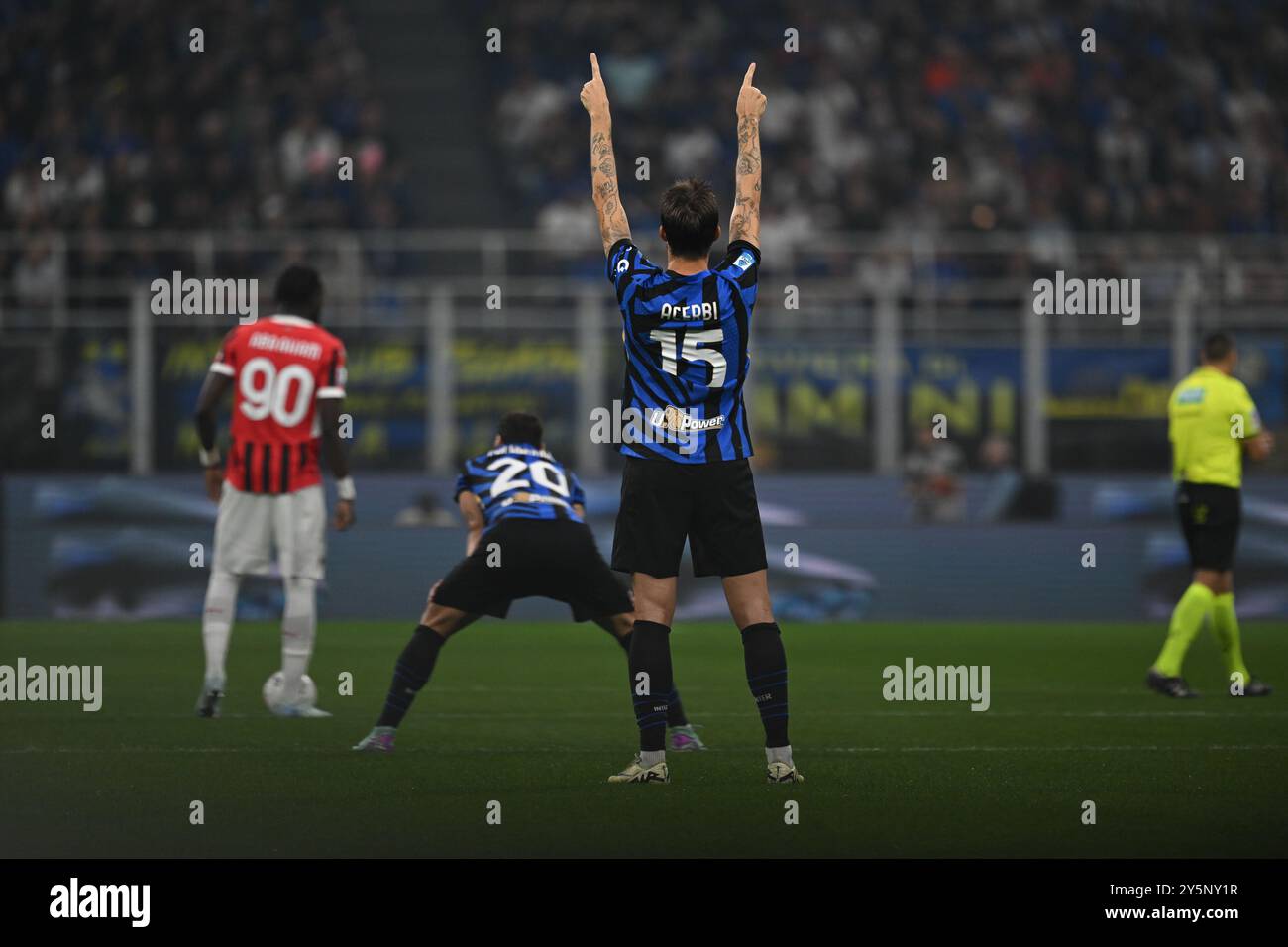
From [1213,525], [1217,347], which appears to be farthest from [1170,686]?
[1217,347]

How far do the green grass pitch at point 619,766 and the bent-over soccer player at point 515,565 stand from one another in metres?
0.35

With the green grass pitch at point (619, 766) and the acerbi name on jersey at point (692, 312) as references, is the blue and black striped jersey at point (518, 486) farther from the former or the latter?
the acerbi name on jersey at point (692, 312)

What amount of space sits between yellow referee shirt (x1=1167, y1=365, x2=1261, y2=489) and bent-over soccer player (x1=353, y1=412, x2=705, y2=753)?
160 inches

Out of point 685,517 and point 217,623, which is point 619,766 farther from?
point 217,623

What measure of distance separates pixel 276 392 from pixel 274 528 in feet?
2.18

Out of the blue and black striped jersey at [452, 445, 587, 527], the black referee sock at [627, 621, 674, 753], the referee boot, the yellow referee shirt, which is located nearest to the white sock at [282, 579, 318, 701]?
the blue and black striped jersey at [452, 445, 587, 527]

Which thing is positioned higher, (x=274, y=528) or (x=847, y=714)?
(x=274, y=528)

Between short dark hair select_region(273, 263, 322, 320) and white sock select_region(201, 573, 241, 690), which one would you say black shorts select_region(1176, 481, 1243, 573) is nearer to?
short dark hair select_region(273, 263, 322, 320)

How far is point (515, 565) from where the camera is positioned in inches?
346

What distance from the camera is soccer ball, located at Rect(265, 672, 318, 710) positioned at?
1016 centimetres

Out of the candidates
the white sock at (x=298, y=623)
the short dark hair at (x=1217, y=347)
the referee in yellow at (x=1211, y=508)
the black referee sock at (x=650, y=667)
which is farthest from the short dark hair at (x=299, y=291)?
the short dark hair at (x=1217, y=347)

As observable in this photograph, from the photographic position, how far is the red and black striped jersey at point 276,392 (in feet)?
32.3

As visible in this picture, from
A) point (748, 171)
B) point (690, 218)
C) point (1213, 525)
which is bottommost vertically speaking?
point (1213, 525)

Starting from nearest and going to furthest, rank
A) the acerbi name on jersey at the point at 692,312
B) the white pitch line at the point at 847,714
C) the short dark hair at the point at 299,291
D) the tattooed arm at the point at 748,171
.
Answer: the acerbi name on jersey at the point at 692,312
the tattooed arm at the point at 748,171
the short dark hair at the point at 299,291
the white pitch line at the point at 847,714
